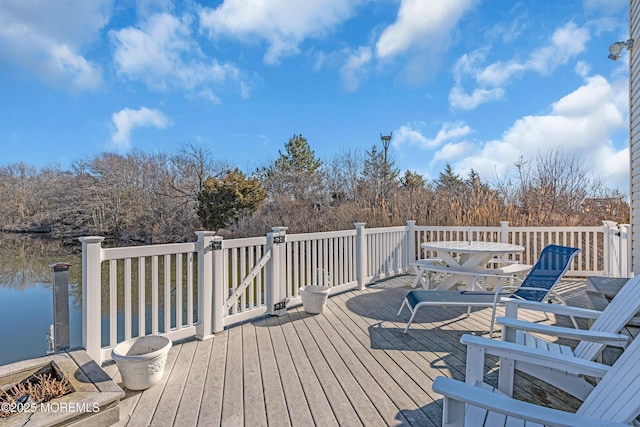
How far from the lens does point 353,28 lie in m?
9.05

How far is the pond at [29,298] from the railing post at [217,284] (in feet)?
4.13

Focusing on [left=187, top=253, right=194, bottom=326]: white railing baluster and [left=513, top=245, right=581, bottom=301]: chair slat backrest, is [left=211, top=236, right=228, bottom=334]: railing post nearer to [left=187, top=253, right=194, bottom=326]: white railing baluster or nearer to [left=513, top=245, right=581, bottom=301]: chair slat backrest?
[left=187, top=253, right=194, bottom=326]: white railing baluster

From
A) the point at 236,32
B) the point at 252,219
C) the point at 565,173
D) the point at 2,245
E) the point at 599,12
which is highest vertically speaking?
the point at 236,32

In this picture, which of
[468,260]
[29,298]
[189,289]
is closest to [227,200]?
[29,298]

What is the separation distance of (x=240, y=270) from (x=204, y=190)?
50.4ft

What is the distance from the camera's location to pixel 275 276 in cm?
399

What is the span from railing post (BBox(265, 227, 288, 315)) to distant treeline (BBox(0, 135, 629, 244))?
20.8 ft

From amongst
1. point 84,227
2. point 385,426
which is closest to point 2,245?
point 84,227

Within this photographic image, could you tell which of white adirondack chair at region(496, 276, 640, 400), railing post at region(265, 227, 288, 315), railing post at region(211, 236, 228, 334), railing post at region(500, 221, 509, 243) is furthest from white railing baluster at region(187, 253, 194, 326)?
railing post at region(500, 221, 509, 243)

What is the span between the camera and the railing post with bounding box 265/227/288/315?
398 cm

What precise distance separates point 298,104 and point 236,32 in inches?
242

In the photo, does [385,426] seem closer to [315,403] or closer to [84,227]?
[315,403]

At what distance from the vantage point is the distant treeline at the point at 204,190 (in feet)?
41.3

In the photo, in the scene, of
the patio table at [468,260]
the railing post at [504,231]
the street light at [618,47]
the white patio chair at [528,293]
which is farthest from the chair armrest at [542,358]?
the railing post at [504,231]
